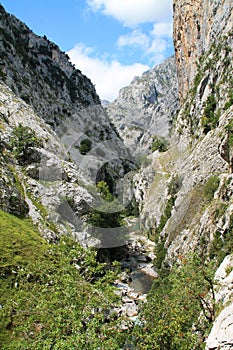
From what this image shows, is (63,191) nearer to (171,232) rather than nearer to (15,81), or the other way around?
(171,232)

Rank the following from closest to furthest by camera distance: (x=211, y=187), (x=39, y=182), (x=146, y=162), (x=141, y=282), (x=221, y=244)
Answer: (x=221, y=244)
(x=211, y=187)
(x=39, y=182)
(x=141, y=282)
(x=146, y=162)

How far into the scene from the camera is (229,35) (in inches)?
2689

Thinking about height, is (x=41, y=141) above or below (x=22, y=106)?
below

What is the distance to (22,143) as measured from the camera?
51.3 meters

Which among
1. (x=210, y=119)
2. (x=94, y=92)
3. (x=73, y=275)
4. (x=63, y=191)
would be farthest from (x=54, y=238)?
(x=94, y=92)

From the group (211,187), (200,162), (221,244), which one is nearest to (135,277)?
(211,187)

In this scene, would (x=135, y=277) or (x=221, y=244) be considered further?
(x=135, y=277)

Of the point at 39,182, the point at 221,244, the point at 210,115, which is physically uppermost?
the point at 210,115

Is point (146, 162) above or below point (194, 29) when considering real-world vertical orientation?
below

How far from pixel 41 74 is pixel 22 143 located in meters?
69.1

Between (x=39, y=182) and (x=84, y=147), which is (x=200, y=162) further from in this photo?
(x=84, y=147)

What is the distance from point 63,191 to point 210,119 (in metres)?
38.3

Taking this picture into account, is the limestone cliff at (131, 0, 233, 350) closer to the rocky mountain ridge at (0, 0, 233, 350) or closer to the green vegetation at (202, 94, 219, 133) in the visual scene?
the green vegetation at (202, 94, 219, 133)

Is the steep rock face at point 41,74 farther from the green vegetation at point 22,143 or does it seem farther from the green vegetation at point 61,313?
the green vegetation at point 61,313
